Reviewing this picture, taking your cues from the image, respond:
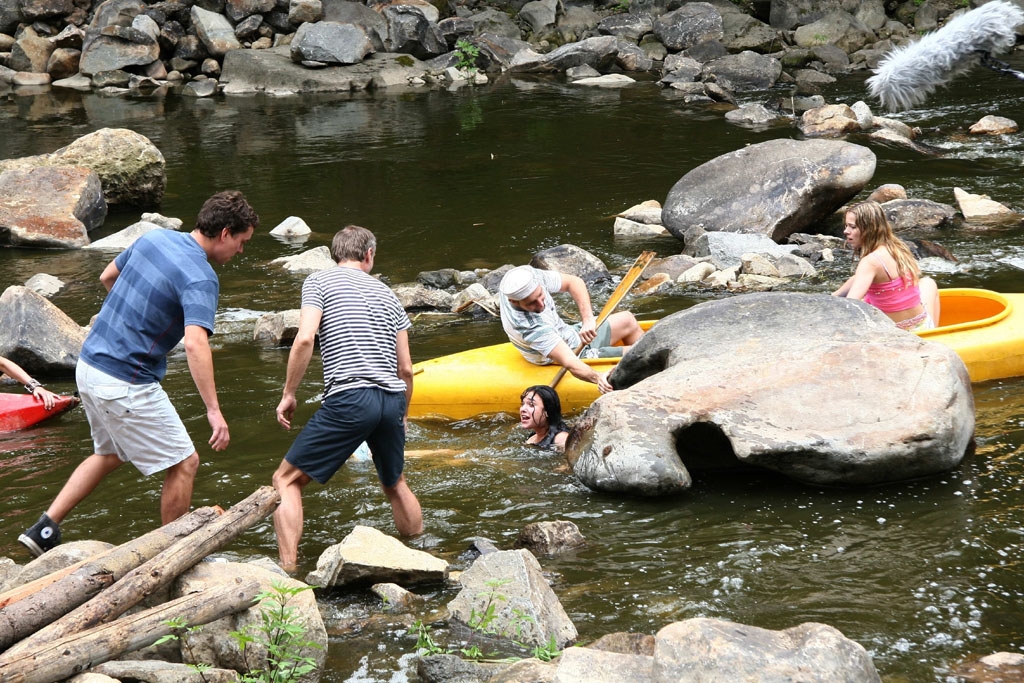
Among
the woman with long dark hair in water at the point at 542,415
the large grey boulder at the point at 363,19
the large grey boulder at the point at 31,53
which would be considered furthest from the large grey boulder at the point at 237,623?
the large grey boulder at the point at 31,53

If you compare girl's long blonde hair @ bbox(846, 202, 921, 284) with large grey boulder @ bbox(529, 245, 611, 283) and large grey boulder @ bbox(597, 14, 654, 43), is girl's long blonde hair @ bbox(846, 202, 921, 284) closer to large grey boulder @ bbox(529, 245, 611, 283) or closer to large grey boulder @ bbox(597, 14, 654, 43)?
large grey boulder @ bbox(529, 245, 611, 283)

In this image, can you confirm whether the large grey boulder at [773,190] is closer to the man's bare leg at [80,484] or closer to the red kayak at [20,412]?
the red kayak at [20,412]

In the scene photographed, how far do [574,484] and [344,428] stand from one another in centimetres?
142

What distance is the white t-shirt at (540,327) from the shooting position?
20.6 feet

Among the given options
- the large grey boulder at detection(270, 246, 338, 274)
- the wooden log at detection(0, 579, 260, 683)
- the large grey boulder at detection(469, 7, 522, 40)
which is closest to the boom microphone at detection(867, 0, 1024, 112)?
the wooden log at detection(0, 579, 260, 683)

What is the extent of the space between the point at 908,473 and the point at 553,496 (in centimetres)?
161

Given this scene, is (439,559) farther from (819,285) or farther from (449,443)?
(819,285)

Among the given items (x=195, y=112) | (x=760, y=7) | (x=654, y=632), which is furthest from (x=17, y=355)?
(x=760, y=7)

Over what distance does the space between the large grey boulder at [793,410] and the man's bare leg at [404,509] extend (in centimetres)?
87

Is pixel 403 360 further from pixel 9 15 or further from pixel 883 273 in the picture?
pixel 9 15

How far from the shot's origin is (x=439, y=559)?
4.45 metres

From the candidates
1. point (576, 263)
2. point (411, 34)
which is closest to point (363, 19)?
point (411, 34)

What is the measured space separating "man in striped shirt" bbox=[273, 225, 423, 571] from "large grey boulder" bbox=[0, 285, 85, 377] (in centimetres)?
348

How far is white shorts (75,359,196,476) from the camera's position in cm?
425
